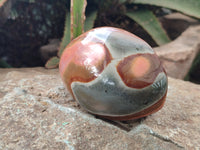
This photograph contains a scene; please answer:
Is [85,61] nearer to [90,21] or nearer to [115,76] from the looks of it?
[115,76]

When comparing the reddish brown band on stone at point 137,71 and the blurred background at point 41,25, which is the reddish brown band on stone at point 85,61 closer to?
the reddish brown band on stone at point 137,71

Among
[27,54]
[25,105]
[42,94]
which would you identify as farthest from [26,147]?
[27,54]

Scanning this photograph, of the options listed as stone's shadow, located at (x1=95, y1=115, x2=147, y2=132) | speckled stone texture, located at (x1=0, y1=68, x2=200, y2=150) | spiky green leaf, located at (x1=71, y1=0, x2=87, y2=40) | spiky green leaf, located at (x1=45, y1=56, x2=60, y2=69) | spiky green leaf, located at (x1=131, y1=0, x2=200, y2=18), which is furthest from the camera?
spiky green leaf, located at (x1=131, y1=0, x2=200, y2=18)

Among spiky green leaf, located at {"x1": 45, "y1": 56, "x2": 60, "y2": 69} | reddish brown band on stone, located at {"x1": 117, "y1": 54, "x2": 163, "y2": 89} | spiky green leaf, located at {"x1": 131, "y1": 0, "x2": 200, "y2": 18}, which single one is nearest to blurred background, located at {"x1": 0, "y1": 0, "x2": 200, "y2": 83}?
spiky green leaf, located at {"x1": 131, "y1": 0, "x2": 200, "y2": 18}

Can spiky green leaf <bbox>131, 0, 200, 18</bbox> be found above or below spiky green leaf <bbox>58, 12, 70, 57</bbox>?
above

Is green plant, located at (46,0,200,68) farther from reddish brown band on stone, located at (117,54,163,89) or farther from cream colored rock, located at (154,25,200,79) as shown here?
reddish brown band on stone, located at (117,54,163,89)

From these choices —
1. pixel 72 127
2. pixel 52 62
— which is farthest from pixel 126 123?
pixel 52 62
